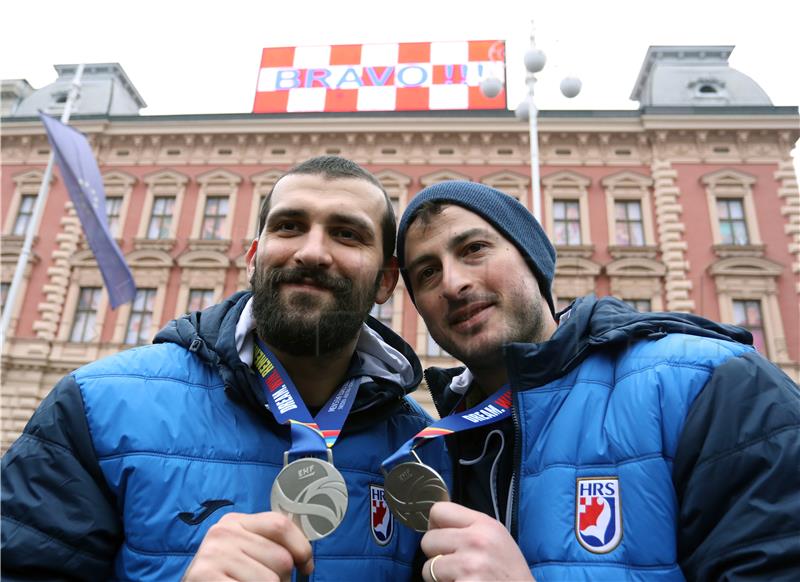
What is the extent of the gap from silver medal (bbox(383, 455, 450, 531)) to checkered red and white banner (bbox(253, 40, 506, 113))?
1610cm

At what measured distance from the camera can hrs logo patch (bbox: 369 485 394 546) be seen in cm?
186

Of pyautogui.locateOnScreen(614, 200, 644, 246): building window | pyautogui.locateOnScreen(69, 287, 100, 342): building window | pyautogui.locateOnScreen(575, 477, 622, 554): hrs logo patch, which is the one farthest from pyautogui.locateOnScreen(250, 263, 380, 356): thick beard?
pyautogui.locateOnScreen(69, 287, 100, 342): building window

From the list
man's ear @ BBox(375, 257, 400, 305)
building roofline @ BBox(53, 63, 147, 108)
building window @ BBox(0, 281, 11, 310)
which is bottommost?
man's ear @ BBox(375, 257, 400, 305)

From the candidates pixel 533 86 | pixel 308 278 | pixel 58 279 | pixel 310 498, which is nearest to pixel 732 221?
pixel 533 86

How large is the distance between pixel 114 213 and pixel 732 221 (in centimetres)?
2046

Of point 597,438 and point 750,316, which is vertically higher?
point 750,316

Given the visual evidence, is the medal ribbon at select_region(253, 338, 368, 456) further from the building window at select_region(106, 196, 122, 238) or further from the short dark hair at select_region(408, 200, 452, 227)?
the building window at select_region(106, 196, 122, 238)

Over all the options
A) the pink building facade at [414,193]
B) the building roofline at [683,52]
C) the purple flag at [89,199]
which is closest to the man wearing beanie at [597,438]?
the purple flag at [89,199]

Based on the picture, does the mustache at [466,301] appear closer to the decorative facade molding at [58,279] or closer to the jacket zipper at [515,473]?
the jacket zipper at [515,473]

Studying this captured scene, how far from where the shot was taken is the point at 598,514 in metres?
1.55

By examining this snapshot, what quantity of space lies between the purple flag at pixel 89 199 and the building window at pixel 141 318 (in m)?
3.98

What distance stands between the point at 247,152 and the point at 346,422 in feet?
58.4

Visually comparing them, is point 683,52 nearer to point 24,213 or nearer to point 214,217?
point 214,217

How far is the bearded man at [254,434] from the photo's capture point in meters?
1.46
